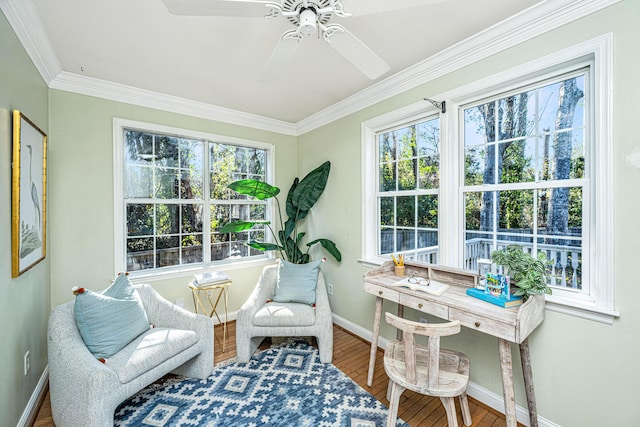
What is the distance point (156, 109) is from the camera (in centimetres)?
296

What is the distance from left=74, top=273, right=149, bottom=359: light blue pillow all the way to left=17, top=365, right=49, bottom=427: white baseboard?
0.56 meters

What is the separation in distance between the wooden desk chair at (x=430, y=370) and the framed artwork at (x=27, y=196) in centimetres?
230

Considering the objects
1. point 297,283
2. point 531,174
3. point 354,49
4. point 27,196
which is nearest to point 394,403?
point 297,283

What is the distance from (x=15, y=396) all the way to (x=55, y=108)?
2275 mm

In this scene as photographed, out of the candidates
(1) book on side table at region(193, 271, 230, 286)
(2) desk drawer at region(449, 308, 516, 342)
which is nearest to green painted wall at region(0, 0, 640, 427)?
(1) book on side table at region(193, 271, 230, 286)

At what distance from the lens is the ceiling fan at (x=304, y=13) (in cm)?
121

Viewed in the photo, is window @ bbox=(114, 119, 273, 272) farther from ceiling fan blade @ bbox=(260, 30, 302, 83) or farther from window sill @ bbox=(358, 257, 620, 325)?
window sill @ bbox=(358, 257, 620, 325)

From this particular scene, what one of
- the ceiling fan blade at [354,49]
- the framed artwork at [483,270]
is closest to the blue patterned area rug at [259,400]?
the framed artwork at [483,270]

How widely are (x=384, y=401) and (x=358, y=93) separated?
281 cm

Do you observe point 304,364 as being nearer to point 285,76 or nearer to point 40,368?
point 40,368

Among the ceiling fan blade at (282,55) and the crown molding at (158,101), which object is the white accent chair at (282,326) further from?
the crown molding at (158,101)

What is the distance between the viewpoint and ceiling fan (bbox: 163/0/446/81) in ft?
3.97

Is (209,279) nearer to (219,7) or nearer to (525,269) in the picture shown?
(219,7)

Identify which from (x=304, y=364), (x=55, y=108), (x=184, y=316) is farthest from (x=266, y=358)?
(x=55, y=108)
